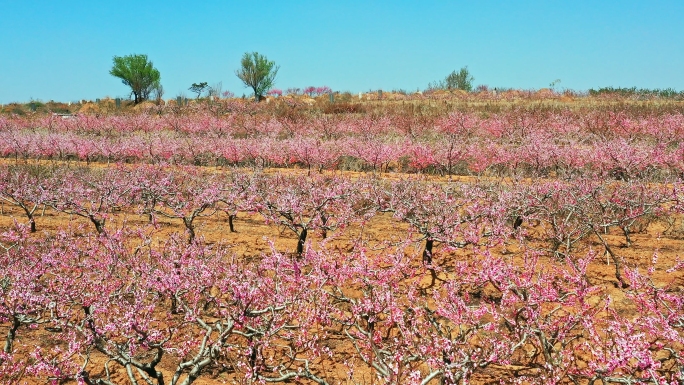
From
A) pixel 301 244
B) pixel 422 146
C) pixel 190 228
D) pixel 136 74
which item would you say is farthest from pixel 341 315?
pixel 136 74

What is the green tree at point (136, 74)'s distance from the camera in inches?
2266

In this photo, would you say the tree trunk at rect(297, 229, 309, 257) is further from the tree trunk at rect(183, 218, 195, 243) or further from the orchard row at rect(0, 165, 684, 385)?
the tree trunk at rect(183, 218, 195, 243)

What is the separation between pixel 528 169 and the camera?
702 inches

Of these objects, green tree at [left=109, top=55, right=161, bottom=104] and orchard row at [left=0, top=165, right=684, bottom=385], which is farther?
green tree at [left=109, top=55, right=161, bottom=104]

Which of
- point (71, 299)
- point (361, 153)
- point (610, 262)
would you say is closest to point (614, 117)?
point (361, 153)

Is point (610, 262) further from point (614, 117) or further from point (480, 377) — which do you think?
point (614, 117)

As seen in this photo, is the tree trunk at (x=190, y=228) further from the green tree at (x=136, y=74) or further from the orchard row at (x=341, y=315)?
the green tree at (x=136, y=74)

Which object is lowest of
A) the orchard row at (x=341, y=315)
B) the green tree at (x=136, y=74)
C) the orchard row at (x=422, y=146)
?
the orchard row at (x=341, y=315)

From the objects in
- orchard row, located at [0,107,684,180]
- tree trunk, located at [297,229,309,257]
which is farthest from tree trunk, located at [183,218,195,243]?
orchard row, located at [0,107,684,180]

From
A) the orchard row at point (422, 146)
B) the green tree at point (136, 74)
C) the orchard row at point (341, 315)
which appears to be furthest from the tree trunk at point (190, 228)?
the green tree at point (136, 74)

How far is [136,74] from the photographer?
Answer: 5747cm

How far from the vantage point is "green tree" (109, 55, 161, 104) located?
57.6 metres

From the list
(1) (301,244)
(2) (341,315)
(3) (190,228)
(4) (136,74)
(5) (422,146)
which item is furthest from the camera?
(4) (136,74)

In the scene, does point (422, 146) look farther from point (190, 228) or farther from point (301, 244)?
point (190, 228)
